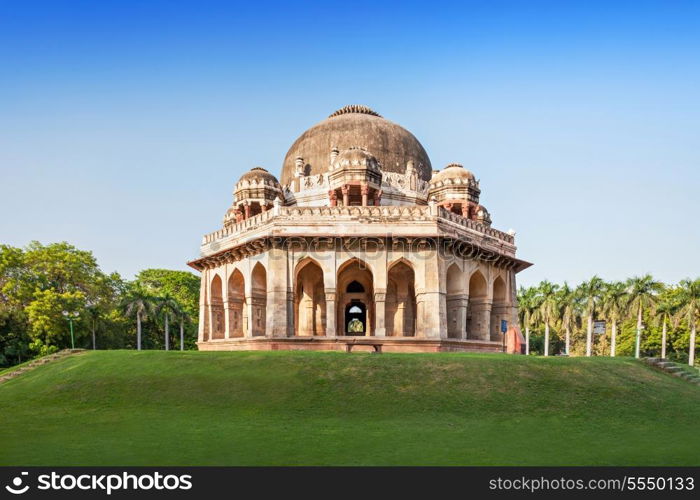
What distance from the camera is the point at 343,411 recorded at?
13.2 m

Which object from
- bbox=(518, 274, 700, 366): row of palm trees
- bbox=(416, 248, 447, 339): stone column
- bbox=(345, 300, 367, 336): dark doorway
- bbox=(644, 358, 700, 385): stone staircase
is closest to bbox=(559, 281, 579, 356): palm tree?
bbox=(518, 274, 700, 366): row of palm trees

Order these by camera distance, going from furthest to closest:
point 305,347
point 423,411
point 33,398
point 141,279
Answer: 1. point 141,279
2. point 305,347
3. point 33,398
4. point 423,411

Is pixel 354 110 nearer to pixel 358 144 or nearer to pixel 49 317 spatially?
pixel 358 144

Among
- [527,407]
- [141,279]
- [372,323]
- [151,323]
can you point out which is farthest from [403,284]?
[141,279]

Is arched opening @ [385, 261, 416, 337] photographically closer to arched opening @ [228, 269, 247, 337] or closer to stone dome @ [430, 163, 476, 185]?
stone dome @ [430, 163, 476, 185]

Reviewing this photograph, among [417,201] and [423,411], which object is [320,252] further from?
[423,411]

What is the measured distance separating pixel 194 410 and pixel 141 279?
48.8 m

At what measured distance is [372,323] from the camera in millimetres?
30594

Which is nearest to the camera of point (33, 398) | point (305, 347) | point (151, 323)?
point (33, 398)

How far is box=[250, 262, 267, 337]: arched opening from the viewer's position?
28.2m

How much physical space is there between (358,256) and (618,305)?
2987cm
